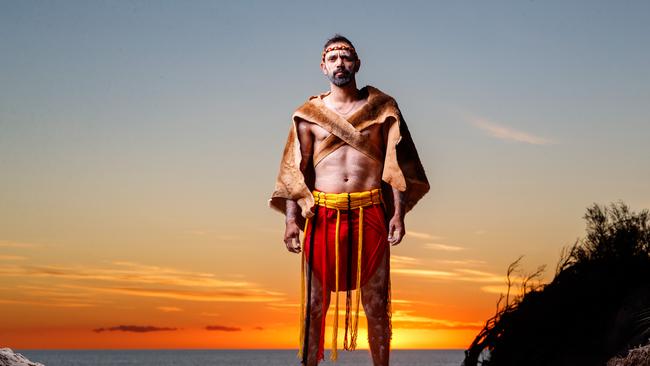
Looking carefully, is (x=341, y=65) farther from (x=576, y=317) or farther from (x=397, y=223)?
(x=576, y=317)

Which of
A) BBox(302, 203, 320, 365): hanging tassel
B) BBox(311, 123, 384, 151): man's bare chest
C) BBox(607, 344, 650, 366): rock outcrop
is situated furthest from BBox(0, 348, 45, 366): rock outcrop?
BBox(607, 344, 650, 366): rock outcrop

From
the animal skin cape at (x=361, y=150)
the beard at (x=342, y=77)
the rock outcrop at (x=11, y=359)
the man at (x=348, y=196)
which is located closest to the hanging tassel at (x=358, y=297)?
the man at (x=348, y=196)

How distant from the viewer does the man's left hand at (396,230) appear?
8977mm

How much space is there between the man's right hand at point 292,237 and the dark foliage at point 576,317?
398 centimetres

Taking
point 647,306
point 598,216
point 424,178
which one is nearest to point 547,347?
point 647,306

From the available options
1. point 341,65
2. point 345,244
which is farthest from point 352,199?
point 341,65

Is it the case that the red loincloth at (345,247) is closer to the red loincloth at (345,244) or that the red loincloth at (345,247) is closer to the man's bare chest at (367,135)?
the red loincloth at (345,244)

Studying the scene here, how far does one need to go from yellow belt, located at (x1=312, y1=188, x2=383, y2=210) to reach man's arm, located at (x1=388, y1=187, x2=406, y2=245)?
0.16 meters

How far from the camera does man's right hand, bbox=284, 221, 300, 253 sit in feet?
30.1

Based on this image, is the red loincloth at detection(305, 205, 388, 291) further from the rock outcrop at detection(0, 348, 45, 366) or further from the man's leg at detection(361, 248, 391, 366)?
the rock outcrop at detection(0, 348, 45, 366)

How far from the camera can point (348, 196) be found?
8938 mm

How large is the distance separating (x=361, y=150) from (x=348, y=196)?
415mm

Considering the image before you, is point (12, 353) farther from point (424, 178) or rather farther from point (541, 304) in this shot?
point (541, 304)

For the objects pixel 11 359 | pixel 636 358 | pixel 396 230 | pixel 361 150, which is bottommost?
pixel 11 359
